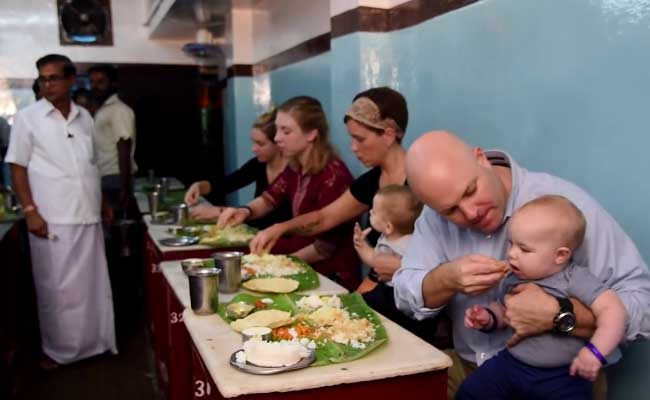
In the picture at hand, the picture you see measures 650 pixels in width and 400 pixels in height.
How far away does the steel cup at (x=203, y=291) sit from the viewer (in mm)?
2102

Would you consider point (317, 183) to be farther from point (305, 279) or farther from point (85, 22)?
point (85, 22)

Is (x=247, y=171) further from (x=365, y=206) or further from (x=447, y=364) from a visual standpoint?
(x=447, y=364)

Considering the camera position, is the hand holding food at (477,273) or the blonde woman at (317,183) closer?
the hand holding food at (477,273)

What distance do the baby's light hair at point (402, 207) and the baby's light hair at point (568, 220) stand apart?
0.81 meters

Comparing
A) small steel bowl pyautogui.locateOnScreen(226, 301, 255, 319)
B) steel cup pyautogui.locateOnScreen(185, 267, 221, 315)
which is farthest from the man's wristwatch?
steel cup pyautogui.locateOnScreen(185, 267, 221, 315)

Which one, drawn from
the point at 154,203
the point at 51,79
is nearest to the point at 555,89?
Result: the point at 154,203

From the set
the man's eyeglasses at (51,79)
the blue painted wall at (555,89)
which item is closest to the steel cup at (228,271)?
the blue painted wall at (555,89)

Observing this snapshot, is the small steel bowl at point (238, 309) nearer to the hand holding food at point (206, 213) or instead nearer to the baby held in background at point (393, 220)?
the baby held in background at point (393, 220)

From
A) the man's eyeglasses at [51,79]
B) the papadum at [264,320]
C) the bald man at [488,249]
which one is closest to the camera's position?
the bald man at [488,249]

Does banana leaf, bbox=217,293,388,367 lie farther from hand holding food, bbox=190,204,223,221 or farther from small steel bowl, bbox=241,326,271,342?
hand holding food, bbox=190,204,223,221

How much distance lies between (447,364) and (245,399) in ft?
1.84

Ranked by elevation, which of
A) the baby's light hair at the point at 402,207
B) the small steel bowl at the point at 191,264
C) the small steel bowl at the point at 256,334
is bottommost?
the small steel bowl at the point at 256,334

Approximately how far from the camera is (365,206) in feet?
10.0

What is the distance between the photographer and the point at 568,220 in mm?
1604
